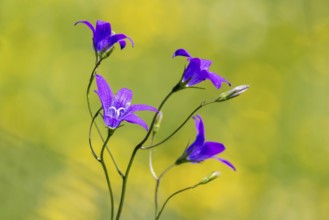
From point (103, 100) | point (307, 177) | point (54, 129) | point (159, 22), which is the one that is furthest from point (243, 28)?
point (103, 100)

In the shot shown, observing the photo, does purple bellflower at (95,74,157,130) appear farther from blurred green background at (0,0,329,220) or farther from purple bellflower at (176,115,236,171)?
blurred green background at (0,0,329,220)

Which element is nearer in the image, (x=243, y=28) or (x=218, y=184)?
(x=218, y=184)

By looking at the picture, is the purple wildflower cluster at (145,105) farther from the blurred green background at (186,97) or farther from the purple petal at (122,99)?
the blurred green background at (186,97)

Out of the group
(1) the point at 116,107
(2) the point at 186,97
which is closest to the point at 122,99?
(1) the point at 116,107

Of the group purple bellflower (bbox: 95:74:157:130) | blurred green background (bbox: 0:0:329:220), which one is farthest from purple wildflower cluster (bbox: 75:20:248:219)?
blurred green background (bbox: 0:0:329:220)

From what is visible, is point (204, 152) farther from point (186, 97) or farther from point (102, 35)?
point (186, 97)

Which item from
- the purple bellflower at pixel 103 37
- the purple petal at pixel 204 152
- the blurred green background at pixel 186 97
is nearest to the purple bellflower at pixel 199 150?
the purple petal at pixel 204 152

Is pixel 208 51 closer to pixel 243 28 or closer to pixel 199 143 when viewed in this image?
pixel 243 28
